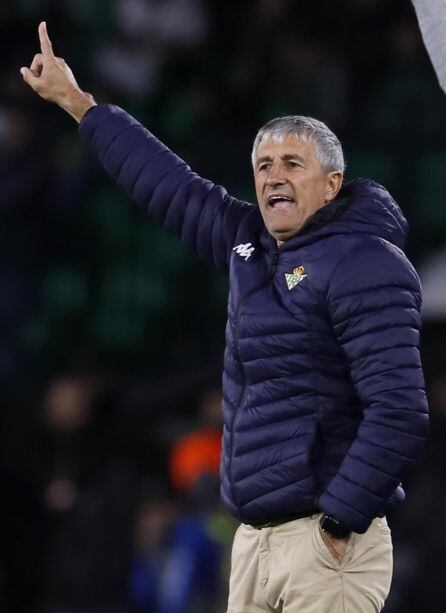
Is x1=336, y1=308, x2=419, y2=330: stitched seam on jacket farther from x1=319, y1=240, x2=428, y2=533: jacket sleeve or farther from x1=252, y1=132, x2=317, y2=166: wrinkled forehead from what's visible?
x1=252, y1=132, x2=317, y2=166: wrinkled forehead

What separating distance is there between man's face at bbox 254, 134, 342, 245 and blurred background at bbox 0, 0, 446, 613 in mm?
3201

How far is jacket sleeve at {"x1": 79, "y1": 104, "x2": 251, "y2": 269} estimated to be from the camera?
13.7ft

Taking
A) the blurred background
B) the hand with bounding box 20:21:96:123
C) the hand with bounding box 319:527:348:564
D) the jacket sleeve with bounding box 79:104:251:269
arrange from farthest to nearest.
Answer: the blurred background, the hand with bounding box 20:21:96:123, the jacket sleeve with bounding box 79:104:251:269, the hand with bounding box 319:527:348:564

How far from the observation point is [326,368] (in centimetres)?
376

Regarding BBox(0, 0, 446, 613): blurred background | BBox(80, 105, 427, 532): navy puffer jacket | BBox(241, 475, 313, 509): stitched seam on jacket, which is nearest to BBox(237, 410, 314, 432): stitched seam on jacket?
BBox(80, 105, 427, 532): navy puffer jacket

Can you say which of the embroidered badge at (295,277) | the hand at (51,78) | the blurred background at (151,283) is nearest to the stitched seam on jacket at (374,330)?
the embroidered badge at (295,277)

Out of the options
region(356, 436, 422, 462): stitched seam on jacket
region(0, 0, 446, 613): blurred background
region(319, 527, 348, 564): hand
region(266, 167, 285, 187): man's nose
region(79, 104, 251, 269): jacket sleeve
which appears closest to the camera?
region(356, 436, 422, 462): stitched seam on jacket

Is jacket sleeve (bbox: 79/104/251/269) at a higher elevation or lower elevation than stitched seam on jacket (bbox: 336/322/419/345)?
higher

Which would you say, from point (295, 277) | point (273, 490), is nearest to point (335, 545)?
point (273, 490)

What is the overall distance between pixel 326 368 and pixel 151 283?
4.70 metres

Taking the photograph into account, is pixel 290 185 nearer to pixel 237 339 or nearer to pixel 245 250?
pixel 245 250

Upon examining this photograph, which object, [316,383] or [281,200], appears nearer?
[316,383]

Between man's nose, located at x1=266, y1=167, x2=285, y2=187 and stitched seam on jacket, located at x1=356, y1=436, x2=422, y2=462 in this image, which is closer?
stitched seam on jacket, located at x1=356, y1=436, x2=422, y2=462

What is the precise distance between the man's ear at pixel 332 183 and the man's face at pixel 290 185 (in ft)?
Result: 0.06
